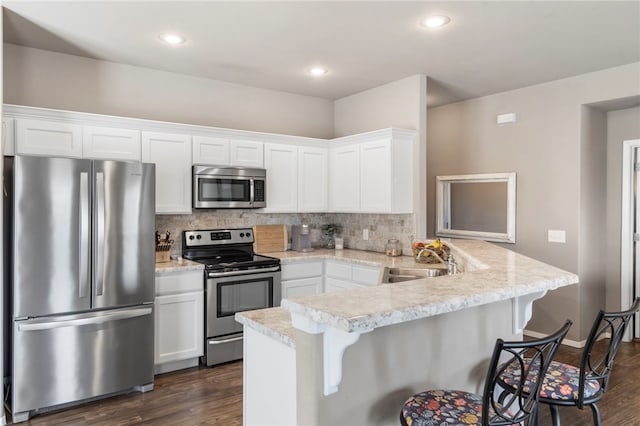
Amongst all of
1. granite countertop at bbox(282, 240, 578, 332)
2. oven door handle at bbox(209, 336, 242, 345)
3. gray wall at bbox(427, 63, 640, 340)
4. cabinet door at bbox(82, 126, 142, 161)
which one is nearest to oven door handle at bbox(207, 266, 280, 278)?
oven door handle at bbox(209, 336, 242, 345)

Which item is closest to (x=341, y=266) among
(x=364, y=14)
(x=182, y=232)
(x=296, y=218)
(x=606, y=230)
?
(x=296, y=218)

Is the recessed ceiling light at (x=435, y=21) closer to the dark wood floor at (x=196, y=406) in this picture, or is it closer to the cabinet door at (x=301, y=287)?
the cabinet door at (x=301, y=287)

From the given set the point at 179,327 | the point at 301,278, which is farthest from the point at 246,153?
the point at 179,327

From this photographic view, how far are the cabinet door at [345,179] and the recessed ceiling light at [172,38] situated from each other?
1995mm

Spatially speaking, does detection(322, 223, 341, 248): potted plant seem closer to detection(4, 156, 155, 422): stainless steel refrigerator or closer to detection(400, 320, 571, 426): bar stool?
detection(4, 156, 155, 422): stainless steel refrigerator

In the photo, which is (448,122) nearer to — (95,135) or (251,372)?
(95,135)

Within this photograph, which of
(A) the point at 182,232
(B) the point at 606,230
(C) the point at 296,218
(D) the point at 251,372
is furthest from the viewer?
(C) the point at 296,218

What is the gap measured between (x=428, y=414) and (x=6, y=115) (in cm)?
340

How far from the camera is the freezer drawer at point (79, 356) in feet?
9.64

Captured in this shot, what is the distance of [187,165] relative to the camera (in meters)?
4.09

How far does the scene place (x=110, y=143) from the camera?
3.70m

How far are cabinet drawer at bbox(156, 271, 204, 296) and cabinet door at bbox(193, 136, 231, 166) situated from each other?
3.42 feet

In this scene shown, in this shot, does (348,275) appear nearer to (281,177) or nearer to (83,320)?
(281,177)

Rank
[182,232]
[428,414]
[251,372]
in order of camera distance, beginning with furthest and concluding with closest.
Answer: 1. [182,232]
2. [251,372]
3. [428,414]
